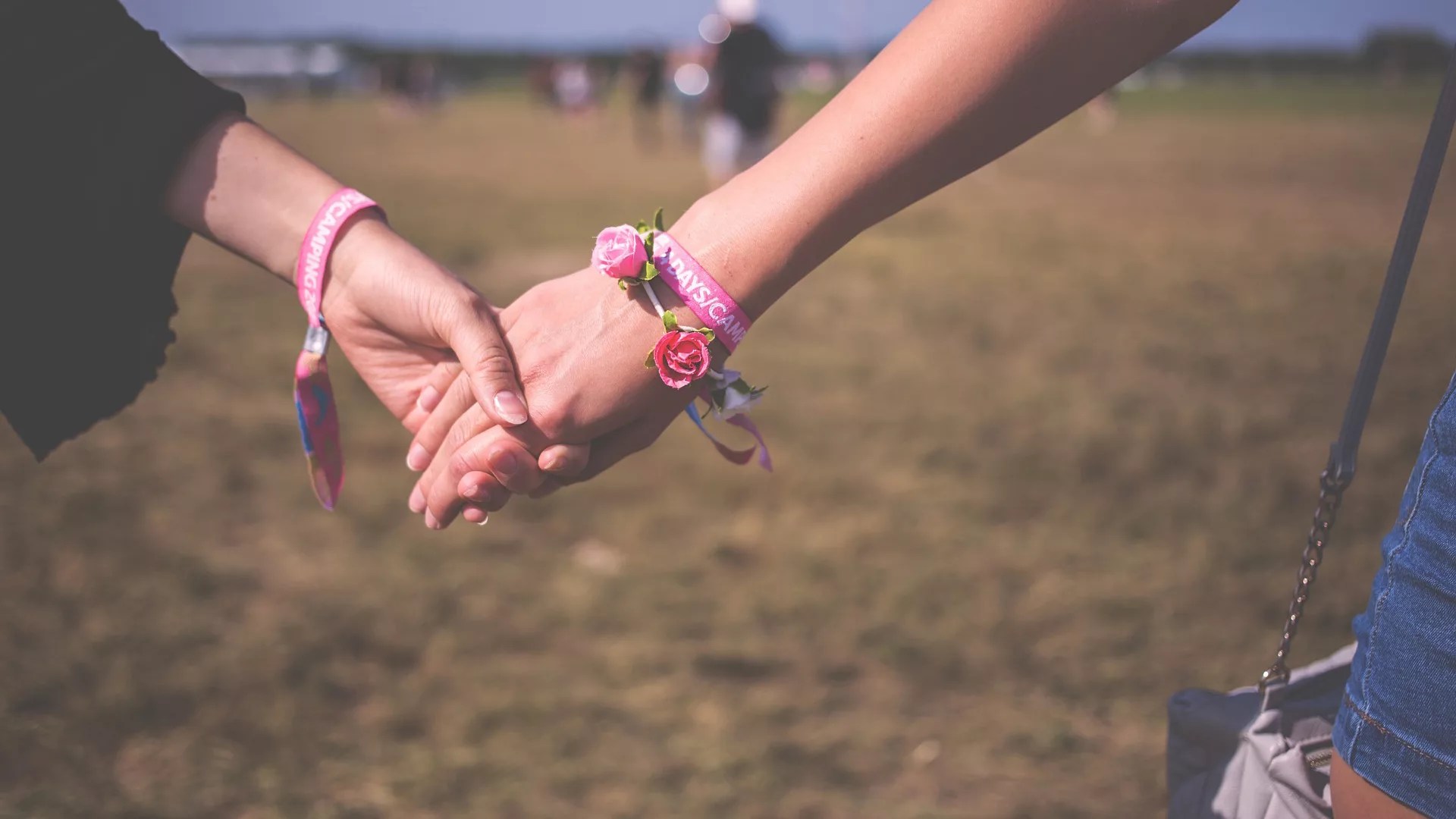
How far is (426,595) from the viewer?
3.19 m

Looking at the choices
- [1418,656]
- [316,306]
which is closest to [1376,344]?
[1418,656]

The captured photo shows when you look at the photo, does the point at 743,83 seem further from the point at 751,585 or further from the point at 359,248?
the point at 359,248

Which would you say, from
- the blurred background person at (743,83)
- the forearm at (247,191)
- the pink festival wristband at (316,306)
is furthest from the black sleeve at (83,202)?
the blurred background person at (743,83)

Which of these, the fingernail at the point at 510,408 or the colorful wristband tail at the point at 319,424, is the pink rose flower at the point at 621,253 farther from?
the colorful wristband tail at the point at 319,424

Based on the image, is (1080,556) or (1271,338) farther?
(1271,338)

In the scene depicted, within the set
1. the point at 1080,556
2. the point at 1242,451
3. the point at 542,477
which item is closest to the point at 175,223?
the point at 542,477

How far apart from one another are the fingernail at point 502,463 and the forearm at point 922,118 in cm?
40

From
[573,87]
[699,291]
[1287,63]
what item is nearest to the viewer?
[699,291]

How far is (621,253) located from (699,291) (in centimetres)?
12

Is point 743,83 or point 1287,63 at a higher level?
point 1287,63

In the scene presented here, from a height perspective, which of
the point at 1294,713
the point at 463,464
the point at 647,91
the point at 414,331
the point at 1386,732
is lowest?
the point at 1386,732

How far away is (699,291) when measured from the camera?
134cm

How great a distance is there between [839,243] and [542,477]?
0.57m

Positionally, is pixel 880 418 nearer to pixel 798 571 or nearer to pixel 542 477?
pixel 798 571
